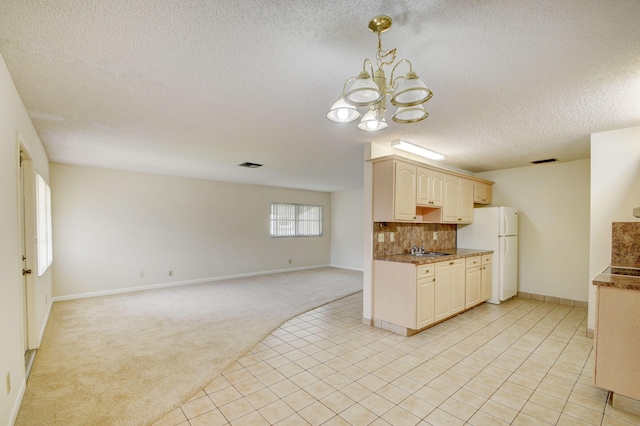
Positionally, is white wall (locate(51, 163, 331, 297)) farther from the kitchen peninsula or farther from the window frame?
the kitchen peninsula

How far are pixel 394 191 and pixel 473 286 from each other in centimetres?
217

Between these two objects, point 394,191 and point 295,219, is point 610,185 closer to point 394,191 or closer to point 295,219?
point 394,191

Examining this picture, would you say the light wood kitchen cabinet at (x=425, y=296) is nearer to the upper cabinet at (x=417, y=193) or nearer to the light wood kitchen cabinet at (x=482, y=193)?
the upper cabinet at (x=417, y=193)

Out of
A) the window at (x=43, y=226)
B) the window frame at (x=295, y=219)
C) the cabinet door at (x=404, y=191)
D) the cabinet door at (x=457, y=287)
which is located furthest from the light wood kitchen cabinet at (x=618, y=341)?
the window frame at (x=295, y=219)

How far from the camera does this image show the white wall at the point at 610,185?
3277 mm

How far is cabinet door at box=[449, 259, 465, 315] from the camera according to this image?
4.10m

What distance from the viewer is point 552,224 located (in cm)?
505

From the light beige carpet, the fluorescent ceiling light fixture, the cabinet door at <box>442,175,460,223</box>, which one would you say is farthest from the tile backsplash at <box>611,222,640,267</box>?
the light beige carpet

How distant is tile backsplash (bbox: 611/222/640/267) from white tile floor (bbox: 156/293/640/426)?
39.5 inches

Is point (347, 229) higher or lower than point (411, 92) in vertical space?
lower

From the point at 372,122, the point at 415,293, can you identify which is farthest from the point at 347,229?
the point at 372,122

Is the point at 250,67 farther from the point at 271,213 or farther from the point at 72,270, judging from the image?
the point at 271,213

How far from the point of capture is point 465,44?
67.9 inches

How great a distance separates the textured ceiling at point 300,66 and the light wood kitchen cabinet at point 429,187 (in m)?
0.51
